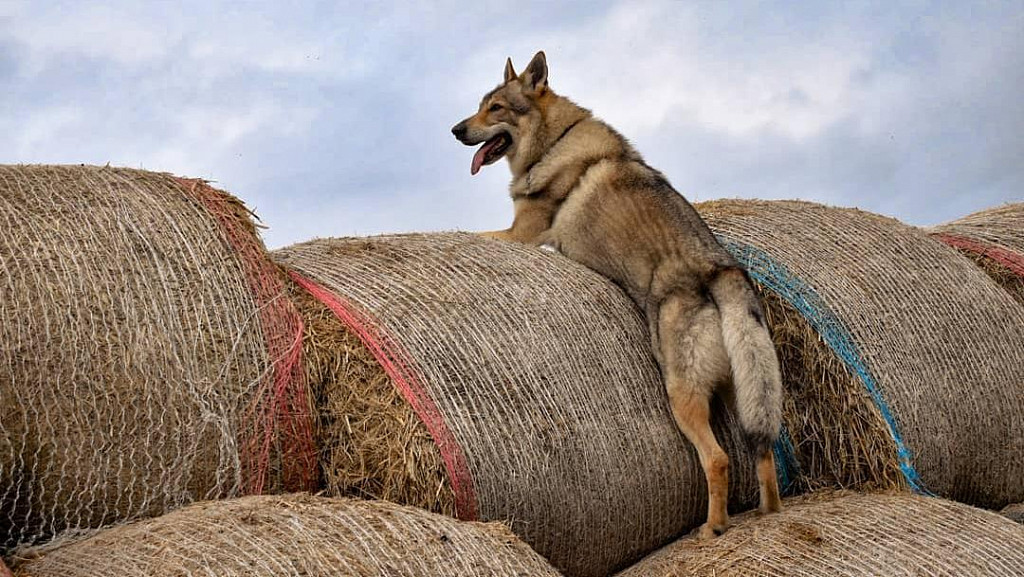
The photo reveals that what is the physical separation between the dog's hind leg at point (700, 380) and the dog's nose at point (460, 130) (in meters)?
2.06

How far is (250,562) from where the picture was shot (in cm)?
325

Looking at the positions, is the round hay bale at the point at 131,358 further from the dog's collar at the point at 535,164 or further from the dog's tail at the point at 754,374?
Result: the dog's collar at the point at 535,164

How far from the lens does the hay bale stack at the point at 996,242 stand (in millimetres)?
7051

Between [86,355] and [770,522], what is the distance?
271 cm

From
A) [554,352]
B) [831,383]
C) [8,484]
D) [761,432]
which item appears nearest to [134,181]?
[8,484]

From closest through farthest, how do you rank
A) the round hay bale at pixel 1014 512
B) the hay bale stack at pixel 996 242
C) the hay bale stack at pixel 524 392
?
the hay bale stack at pixel 524 392, the round hay bale at pixel 1014 512, the hay bale stack at pixel 996 242

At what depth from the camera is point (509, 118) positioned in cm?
670

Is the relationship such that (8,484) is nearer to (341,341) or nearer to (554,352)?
(341,341)

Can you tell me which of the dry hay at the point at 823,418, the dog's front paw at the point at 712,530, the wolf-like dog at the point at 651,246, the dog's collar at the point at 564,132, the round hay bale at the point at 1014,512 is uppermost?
Result: the dog's collar at the point at 564,132

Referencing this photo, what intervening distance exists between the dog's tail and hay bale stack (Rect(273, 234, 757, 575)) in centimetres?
31

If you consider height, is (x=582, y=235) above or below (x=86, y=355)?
above

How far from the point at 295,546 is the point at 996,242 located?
5.45 m

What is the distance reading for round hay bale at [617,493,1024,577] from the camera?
4.41 meters

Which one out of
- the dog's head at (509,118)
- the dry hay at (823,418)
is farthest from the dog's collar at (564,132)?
the dry hay at (823,418)
